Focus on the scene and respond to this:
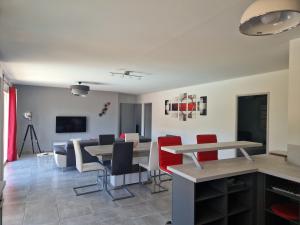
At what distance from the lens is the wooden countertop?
198cm

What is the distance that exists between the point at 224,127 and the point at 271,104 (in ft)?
4.56

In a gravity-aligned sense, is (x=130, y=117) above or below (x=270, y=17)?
below

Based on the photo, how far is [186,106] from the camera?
6.99 m

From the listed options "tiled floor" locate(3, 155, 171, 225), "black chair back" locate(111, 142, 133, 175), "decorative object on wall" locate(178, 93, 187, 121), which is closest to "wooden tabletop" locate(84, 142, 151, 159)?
A: "black chair back" locate(111, 142, 133, 175)

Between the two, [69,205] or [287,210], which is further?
[69,205]

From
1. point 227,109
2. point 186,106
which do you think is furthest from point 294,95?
point 186,106

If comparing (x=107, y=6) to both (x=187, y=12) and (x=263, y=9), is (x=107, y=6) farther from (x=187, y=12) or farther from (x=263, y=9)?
(x=263, y=9)

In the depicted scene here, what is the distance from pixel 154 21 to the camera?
6.84ft

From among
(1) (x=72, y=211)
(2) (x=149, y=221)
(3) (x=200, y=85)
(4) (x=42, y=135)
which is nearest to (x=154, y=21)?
(2) (x=149, y=221)

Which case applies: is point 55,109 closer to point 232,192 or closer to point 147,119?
point 147,119

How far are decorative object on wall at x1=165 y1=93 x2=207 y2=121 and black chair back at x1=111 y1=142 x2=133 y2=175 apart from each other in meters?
3.25

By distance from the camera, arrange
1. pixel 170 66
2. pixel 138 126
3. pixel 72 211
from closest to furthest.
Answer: pixel 72 211, pixel 170 66, pixel 138 126

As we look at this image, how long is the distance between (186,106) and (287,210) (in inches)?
197

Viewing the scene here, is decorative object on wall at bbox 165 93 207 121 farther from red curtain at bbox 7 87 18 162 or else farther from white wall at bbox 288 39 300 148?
red curtain at bbox 7 87 18 162
